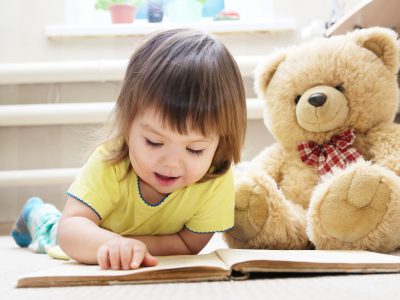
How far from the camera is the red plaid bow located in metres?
1.03

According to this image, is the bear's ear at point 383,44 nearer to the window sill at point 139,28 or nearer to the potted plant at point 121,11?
the window sill at point 139,28

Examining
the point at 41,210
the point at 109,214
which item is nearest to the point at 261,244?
the point at 109,214

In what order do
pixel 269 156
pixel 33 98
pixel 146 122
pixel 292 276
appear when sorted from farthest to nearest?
pixel 33 98, pixel 269 156, pixel 146 122, pixel 292 276

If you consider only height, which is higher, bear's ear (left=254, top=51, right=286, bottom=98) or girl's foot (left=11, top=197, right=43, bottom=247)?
bear's ear (left=254, top=51, right=286, bottom=98)

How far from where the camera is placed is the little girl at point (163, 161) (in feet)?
2.39

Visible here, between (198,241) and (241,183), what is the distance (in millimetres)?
123

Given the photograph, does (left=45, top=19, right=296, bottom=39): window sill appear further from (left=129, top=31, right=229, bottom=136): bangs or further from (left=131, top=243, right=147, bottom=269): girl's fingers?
(left=131, top=243, right=147, bottom=269): girl's fingers

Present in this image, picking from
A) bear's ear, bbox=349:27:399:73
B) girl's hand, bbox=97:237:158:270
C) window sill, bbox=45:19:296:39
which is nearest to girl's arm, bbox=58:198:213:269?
girl's hand, bbox=97:237:158:270

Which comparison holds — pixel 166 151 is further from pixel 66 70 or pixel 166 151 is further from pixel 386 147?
pixel 66 70

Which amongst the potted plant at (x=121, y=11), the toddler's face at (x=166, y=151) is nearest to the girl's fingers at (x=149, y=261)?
the toddler's face at (x=166, y=151)

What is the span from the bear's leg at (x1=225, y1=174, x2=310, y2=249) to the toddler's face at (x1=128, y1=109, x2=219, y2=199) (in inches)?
6.1

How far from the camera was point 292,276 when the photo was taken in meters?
0.64

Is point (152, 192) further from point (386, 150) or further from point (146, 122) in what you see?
point (386, 150)

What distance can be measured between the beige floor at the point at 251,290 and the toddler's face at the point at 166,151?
0.20m
